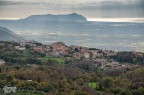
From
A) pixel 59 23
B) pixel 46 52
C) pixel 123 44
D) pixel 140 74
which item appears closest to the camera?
pixel 140 74

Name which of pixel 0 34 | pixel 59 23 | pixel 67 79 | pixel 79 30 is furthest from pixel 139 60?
pixel 59 23

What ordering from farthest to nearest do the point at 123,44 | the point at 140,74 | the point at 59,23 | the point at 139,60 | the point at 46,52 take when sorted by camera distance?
1. the point at 59,23
2. the point at 123,44
3. the point at 46,52
4. the point at 139,60
5. the point at 140,74

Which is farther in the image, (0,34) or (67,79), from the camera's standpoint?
(0,34)

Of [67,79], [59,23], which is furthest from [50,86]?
[59,23]

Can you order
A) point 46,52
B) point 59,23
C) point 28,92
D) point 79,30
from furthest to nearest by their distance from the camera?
point 59,23, point 79,30, point 46,52, point 28,92

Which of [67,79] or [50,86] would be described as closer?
[50,86]

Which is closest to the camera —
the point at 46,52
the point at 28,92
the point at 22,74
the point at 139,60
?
the point at 28,92

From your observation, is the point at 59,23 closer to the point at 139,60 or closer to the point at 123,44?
the point at 123,44

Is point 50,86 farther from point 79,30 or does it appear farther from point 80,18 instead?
point 80,18
